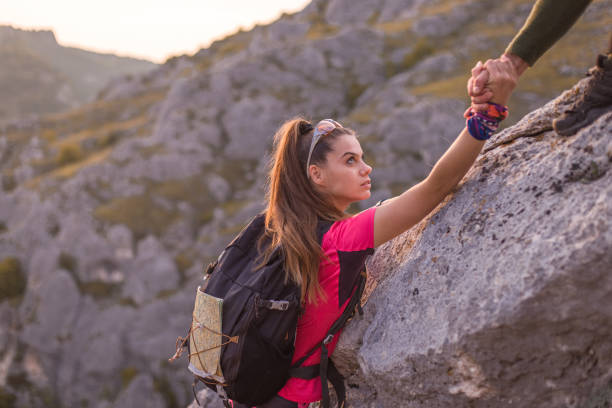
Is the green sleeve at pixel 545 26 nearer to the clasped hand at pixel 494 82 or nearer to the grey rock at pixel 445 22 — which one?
the clasped hand at pixel 494 82

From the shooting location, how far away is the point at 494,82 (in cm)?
307

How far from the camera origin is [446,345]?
3277 millimetres

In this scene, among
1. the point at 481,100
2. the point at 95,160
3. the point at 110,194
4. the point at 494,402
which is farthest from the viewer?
the point at 95,160

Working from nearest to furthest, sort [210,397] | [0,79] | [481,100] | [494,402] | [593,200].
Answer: [593,200]
[481,100]
[494,402]
[210,397]
[0,79]

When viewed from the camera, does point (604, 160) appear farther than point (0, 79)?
No

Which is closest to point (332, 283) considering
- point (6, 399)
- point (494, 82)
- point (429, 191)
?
point (429, 191)

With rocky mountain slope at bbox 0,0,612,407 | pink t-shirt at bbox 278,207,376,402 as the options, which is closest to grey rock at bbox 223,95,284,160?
rocky mountain slope at bbox 0,0,612,407

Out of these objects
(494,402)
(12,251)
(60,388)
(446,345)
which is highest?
(446,345)

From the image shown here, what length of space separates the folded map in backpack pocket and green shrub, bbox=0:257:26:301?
3594 cm

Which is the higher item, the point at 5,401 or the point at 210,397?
the point at 210,397

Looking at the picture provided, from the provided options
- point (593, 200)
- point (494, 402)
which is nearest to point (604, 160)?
point (593, 200)

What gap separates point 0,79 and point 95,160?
154810 millimetres

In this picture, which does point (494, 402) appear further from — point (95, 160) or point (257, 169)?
point (95, 160)

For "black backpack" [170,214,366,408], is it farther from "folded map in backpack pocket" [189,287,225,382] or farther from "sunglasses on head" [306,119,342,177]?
"sunglasses on head" [306,119,342,177]
